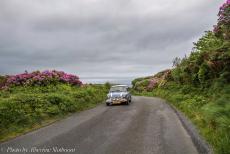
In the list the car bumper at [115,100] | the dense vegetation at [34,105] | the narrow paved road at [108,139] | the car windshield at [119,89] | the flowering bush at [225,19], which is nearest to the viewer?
the narrow paved road at [108,139]

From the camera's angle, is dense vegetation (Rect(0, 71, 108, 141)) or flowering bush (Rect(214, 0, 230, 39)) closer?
dense vegetation (Rect(0, 71, 108, 141))

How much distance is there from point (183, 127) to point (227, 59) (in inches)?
218

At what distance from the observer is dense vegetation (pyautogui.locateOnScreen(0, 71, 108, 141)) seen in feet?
44.2

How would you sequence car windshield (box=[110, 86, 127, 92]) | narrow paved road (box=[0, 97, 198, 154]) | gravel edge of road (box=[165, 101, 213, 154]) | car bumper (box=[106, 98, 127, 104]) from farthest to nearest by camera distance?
car windshield (box=[110, 86, 127, 92]) < car bumper (box=[106, 98, 127, 104]) < narrow paved road (box=[0, 97, 198, 154]) < gravel edge of road (box=[165, 101, 213, 154])

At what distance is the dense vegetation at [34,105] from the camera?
44.2ft

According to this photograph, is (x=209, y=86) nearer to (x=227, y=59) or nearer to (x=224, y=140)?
(x=227, y=59)

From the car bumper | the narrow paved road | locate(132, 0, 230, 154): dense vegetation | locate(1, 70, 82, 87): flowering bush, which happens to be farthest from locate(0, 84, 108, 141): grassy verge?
locate(132, 0, 230, 154): dense vegetation

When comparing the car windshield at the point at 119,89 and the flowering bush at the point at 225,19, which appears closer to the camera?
the flowering bush at the point at 225,19

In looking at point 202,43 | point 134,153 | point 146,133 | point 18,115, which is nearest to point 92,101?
point 202,43

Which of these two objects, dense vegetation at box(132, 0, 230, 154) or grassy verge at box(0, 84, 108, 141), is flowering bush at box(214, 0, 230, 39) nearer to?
dense vegetation at box(132, 0, 230, 154)

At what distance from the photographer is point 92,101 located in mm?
27578

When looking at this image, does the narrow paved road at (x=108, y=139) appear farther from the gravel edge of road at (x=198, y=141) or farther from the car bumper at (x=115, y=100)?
the car bumper at (x=115, y=100)

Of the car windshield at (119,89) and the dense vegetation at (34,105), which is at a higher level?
the car windshield at (119,89)

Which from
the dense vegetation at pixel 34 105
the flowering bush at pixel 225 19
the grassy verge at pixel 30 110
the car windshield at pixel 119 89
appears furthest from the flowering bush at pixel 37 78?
the flowering bush at pixel 225 19
